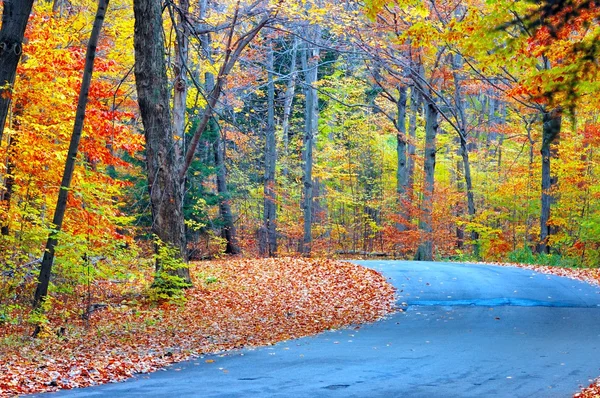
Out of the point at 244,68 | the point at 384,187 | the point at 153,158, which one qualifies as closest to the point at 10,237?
the point at 153,158

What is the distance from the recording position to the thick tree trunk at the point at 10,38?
29.1 ft

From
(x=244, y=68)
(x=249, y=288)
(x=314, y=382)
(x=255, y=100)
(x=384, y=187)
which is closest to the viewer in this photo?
(x=314, y=382)

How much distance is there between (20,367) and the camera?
785 cm

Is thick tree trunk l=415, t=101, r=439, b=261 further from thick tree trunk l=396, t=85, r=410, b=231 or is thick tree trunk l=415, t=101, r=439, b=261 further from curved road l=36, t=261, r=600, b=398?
curved road l=36, t=261, r=600, b=398

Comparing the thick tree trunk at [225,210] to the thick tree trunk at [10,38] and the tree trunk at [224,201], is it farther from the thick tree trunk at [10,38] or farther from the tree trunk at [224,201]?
the thick tree trunk at [10,38]

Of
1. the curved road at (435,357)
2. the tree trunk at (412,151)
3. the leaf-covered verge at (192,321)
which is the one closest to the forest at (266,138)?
the tree trunk at (412,151)

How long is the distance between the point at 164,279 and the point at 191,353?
4669 mm

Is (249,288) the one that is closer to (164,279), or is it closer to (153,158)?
(164,279)

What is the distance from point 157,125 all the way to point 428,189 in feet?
43.6

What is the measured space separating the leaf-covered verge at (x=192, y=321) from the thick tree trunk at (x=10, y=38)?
12.1 feet

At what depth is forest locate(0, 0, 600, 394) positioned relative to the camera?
10.7m

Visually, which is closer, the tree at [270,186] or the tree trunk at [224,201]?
the tree trunk at [224,201]

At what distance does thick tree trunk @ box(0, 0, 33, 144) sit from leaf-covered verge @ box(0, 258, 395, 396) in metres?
3.67

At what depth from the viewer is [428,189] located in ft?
79.4
